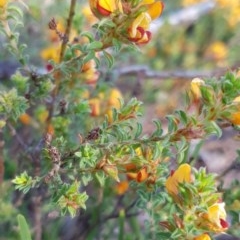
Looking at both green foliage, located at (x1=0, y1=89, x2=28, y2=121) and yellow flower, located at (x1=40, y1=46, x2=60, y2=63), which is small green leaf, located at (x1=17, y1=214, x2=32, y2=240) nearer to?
green foliage, located at (x1=0, y1=89, x2=28, y2=121)

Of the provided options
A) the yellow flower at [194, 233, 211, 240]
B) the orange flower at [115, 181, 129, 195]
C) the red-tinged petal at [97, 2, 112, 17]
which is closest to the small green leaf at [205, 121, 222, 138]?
the yellow flower at [194, 233, 211, 240]

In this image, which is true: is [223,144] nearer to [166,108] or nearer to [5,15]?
[166,108]

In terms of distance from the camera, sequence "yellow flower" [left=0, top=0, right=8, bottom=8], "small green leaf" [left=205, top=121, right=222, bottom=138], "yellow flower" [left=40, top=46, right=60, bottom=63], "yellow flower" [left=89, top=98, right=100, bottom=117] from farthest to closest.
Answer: "yellow flower" [left=89, top=98, right=100, bottom=117] < "yellow flower" [left=40, top=46, right=60, bottom=63] < "yellow flower" [left=0, top=0, right=8, bottom=8] < "small green leaf" [left=205, top=121, right=222, bottom=138]

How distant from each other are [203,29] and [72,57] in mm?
2752

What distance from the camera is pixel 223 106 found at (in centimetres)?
129

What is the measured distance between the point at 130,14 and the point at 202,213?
0.48 m

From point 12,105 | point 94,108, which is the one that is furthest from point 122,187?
point 12,105

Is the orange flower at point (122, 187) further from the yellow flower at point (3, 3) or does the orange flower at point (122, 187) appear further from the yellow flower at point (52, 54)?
the yellow flower at point (3, 3)

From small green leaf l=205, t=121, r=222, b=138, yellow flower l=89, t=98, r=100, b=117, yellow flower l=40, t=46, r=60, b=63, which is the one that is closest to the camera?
small green leaf l=205, t=121, r=222, b=138

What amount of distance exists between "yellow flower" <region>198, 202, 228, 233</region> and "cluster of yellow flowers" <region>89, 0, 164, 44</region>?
16.2 inches

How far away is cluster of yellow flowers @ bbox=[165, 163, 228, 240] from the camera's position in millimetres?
1291

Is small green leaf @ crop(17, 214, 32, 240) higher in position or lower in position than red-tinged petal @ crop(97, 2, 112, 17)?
lower

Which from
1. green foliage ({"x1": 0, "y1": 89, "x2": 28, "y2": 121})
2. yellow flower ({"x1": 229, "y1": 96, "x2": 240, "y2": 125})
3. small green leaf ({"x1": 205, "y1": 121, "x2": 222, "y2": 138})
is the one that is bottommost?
small green leaf ({"x1": 205, "y1": 121, "x2": 222, "y2": 138})

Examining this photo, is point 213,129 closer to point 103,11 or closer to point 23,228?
point 103,11
